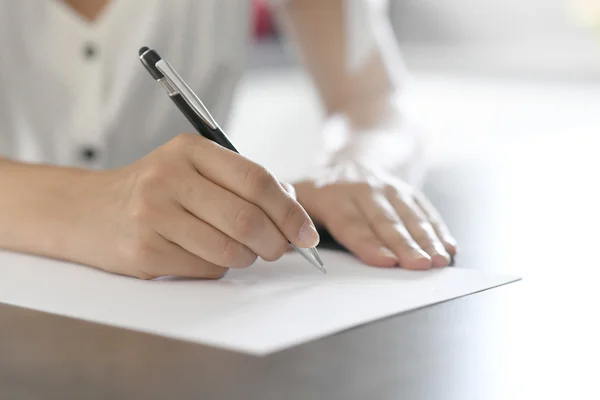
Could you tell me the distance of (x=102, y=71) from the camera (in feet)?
3.85

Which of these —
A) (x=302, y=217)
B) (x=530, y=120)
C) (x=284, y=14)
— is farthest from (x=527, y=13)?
(x=302, y=217)

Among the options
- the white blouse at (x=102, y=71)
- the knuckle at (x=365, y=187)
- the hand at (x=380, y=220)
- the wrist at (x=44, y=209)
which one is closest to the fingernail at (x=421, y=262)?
the hand at (x=380, y=220)

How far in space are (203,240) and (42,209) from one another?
0.59ft

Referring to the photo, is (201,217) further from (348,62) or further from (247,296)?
(348,62)

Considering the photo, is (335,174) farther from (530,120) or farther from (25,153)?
(530,120)

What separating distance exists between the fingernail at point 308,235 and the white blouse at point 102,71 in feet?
2.11

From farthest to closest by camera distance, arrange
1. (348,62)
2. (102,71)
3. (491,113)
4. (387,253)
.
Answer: (491,113) → (348,62) → (102,71) → (387,253)

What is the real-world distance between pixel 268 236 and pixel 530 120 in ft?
4.16

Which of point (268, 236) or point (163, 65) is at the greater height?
point (163, 65)

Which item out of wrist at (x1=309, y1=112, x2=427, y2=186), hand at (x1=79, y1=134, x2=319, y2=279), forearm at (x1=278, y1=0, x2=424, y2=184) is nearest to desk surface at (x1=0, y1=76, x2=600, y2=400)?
hand at (x1=79, y1=134, x2=319, y2=279)

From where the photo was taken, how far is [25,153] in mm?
1285

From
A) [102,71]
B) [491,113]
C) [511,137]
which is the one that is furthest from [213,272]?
[491,113]

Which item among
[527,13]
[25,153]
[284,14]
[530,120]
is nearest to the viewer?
[25,153]

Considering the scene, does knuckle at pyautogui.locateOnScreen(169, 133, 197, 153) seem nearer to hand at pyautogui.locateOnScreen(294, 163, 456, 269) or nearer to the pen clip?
the pen clip
